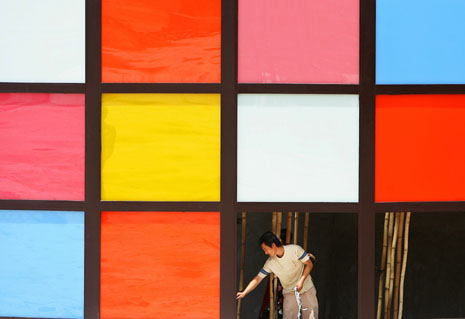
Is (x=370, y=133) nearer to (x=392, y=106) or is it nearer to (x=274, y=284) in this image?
(x=392, y=106)

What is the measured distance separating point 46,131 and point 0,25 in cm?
87

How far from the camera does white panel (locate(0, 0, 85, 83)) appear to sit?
3.69m

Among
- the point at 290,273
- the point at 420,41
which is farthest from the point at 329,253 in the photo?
the point at 420,41

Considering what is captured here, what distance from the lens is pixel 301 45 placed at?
12.1 ft

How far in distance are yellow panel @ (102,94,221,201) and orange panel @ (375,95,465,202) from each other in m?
1.26

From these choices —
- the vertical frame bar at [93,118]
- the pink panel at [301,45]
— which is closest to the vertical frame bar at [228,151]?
the pink panel at [301,45]

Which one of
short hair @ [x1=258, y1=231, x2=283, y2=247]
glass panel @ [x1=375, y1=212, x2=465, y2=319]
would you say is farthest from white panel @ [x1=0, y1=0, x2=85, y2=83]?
glass panel @ [x1=375, y1=212, x2=465, y2=319]

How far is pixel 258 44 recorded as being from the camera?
12.1 feet

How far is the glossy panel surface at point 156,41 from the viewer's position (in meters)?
3.67

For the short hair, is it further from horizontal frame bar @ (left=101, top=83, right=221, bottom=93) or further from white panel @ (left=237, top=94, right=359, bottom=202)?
horizontal frame bar @ (left=101, top=83, right=221, bottom=93)

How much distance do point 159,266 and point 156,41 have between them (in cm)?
168

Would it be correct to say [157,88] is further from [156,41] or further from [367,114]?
[367,114]

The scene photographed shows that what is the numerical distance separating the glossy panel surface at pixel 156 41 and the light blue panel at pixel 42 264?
1165mm

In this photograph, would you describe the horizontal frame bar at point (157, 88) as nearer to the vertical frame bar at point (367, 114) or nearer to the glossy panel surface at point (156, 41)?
the glossy panel surface at point (156, 41)
